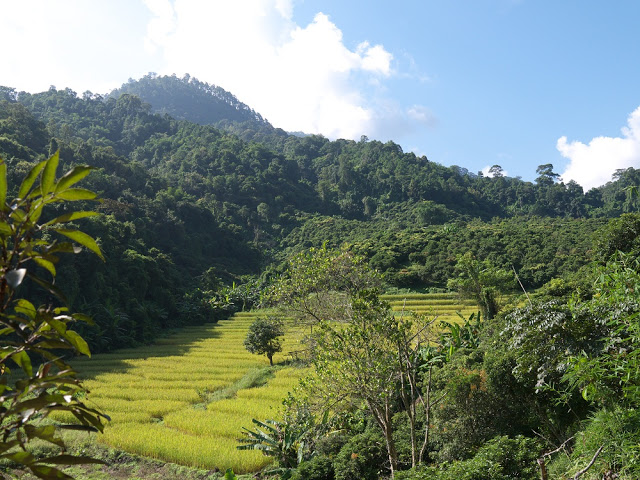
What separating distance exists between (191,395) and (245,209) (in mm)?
50805

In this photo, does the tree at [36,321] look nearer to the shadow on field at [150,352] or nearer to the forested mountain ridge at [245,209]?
the forested mountain ridge at [245,209]

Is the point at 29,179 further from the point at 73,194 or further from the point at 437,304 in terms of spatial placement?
the point at 437,304

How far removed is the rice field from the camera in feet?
37.0

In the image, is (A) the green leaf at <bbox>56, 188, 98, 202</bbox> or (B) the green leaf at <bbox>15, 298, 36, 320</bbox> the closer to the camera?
(A) the green leaf at <bbox>56, 188, 98, 202</bbox>

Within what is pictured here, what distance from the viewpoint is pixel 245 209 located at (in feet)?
217

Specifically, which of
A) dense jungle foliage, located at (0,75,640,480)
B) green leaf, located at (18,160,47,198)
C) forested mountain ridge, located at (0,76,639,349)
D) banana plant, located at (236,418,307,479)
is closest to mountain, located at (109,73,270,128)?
dense jungle foliage, located at (0,75,640,480)

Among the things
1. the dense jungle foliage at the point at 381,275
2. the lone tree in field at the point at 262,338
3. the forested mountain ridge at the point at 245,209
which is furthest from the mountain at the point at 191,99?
the lone tree in field at the point at 262,338

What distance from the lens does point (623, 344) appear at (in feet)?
17.2

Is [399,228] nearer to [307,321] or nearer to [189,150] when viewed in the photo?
[189,150]

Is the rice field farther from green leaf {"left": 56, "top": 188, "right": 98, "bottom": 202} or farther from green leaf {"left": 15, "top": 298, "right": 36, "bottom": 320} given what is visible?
green leaf {"left": 56, "top": 188, "right": 98, "bottom": 202}

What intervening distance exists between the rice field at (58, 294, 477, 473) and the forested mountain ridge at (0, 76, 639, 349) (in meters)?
5.53

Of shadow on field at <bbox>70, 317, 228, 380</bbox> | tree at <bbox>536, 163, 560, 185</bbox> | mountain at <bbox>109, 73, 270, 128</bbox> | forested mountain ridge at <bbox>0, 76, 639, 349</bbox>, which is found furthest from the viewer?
mountain at <bbox>109, 73, 270, 128</bbox>

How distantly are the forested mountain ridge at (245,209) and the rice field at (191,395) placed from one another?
5.53 m

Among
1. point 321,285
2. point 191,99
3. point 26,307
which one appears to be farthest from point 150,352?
point 191,99
